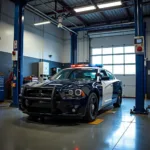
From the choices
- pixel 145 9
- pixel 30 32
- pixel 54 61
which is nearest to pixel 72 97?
pixel 30 32

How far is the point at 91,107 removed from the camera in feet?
15.5

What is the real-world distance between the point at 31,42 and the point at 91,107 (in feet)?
25.7

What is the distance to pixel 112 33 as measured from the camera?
13.3 meters

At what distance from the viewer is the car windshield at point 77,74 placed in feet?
18.4

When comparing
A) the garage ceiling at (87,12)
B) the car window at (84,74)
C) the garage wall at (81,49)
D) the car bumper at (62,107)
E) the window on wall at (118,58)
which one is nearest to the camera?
the car bumper at (62,107)

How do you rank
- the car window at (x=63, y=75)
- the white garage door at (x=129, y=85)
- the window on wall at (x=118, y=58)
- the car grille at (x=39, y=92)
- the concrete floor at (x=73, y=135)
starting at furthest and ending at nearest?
1. the window on wall at (x=118, y=58)
2. the white garage door at (x=129, y=85)
3. the car window at (x=63, y=75)
4. the car grille at (x=39, y=92)
5. the concrete floor at (x=73, y=135)

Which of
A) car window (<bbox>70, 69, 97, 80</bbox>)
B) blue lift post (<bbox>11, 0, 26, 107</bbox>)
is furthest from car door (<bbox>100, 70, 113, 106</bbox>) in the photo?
blue lift post (<bbox>11, 0, 26, 107</bbox>)

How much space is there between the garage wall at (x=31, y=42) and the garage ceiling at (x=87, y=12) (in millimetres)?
1141

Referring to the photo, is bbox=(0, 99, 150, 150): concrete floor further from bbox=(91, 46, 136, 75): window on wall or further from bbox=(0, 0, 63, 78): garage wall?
bbox=(91, 46, 136, 75): window on wall

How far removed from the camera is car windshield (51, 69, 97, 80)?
560 cm

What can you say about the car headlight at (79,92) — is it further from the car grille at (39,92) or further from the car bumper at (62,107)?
the car grille at (39,92)

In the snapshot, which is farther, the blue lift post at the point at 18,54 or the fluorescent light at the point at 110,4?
the fluorescent light at the point at 110,4

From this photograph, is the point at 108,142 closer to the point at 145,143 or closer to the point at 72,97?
the point at 145,143

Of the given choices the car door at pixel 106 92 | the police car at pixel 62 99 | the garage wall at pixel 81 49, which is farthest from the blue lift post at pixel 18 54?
the garage wall at pixel 81 49
